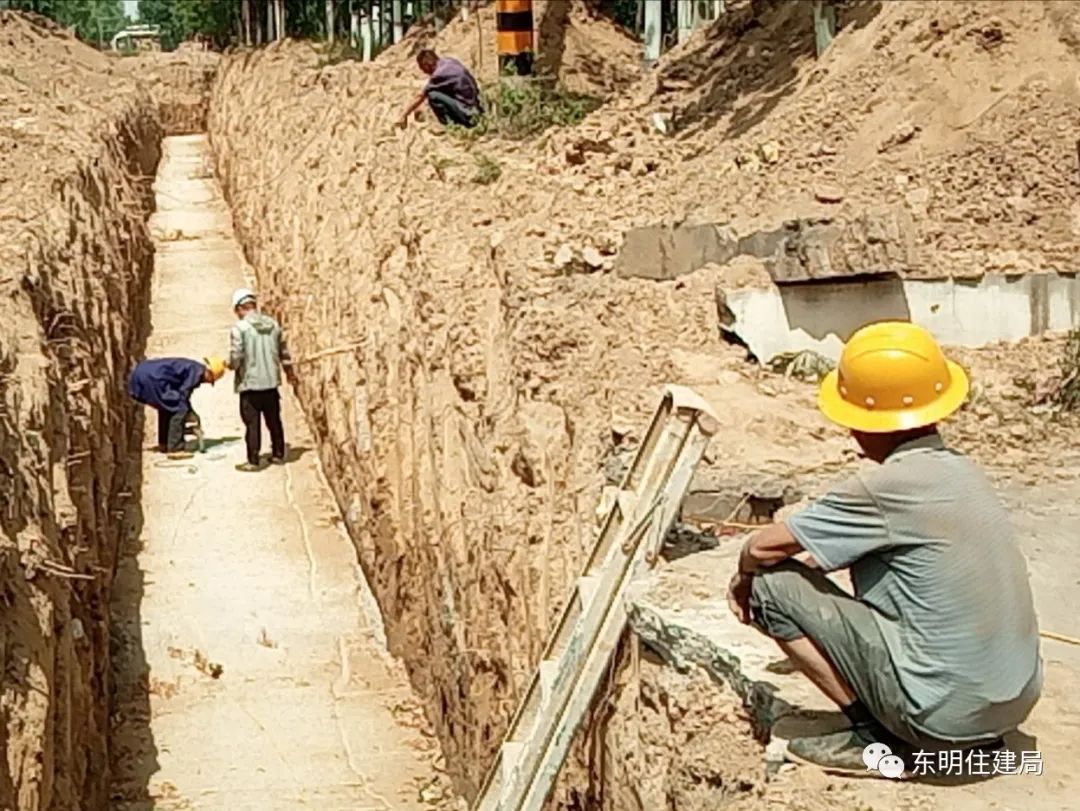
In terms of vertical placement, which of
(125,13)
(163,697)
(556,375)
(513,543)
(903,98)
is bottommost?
(163,697)

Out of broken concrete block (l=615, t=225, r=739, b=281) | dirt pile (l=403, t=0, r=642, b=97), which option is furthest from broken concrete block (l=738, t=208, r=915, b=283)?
dirt pile (l=403, t=0, r=642, b=97)

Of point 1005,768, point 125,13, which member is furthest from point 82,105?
point 125,13

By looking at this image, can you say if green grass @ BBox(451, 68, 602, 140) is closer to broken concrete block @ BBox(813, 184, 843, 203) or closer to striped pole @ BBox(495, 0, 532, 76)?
striped pole @ BBox(495, 0, 532, 76)

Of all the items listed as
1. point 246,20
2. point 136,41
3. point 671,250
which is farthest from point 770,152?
point 136,41

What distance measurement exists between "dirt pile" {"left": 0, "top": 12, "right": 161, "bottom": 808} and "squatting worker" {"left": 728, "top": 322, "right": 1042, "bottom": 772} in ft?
12.1

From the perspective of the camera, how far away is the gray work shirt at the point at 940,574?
4.05 meters

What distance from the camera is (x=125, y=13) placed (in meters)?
113

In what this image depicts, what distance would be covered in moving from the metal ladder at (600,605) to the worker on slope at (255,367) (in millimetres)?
8763

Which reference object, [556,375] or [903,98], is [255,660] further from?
[903,98]

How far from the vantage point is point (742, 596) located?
14.7ft

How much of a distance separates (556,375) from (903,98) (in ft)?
12.1

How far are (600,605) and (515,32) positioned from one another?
11.5m

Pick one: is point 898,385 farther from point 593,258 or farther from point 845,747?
point 593,258

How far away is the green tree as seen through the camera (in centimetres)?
5023
